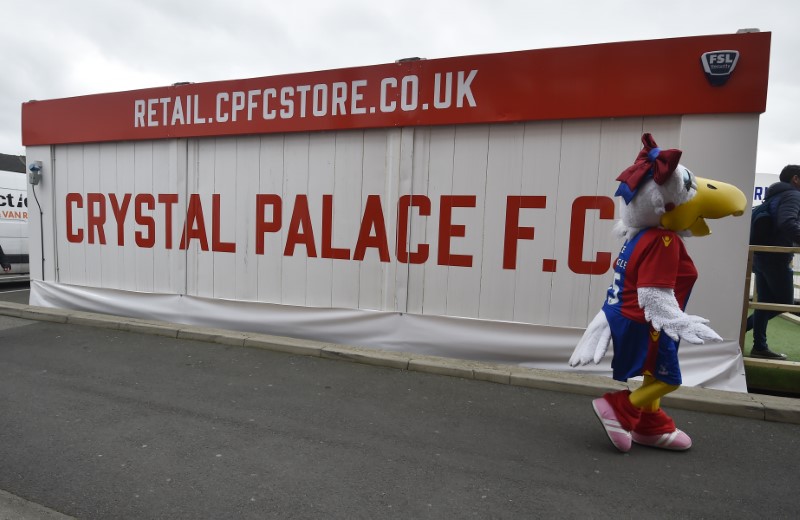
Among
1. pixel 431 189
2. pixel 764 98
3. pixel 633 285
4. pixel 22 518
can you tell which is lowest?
pixel 22 518

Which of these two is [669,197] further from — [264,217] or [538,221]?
[264,217]

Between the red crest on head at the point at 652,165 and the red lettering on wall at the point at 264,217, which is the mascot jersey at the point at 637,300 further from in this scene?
the red lettering on wall at the point at 264,217

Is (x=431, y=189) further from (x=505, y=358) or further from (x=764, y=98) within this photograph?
(x=764, y=98)

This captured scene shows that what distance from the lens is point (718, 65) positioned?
13.8 feet

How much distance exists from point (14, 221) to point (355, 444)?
1091 cm

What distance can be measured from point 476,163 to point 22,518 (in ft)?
14.4

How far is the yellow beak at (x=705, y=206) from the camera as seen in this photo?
309 cm

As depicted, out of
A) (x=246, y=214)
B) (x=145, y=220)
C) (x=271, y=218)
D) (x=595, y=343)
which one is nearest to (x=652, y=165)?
(x=595, y=343)

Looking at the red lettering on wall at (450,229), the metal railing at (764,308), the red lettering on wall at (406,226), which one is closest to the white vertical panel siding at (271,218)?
the red lettering on wall at (406,226)

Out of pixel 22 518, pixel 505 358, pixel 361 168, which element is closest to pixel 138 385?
pixel 22 518

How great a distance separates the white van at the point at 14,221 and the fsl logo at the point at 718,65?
1194cm

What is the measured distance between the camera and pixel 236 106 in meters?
6.16

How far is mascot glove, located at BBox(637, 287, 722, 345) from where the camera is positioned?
279 cm

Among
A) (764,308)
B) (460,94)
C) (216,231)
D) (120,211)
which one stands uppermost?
(460,94)
